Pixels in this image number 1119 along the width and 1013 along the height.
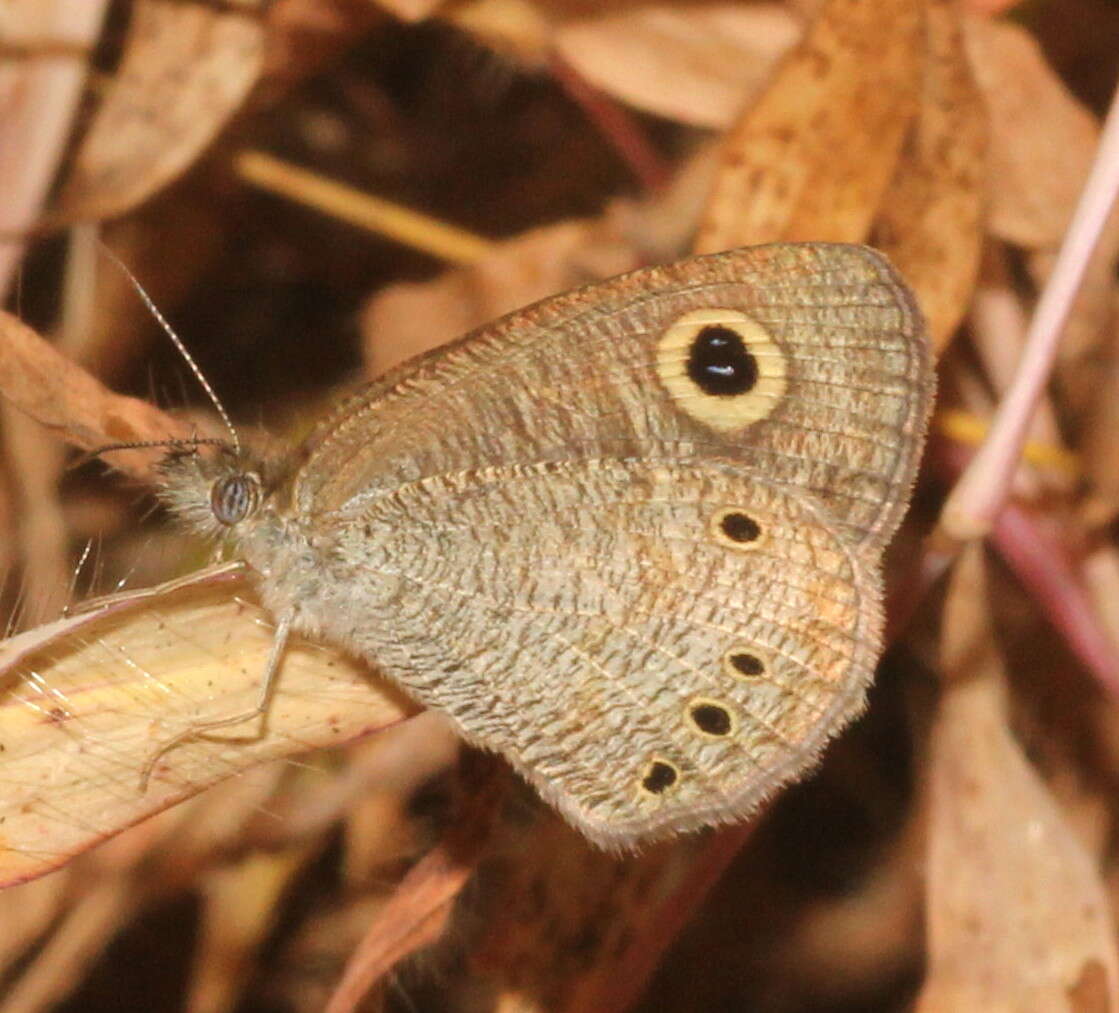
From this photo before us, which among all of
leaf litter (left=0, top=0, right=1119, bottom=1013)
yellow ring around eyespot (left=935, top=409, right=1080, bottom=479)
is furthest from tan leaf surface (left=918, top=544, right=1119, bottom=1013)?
yellow ring around eyespot (left=935, top=409, right=1080, bottom=479)

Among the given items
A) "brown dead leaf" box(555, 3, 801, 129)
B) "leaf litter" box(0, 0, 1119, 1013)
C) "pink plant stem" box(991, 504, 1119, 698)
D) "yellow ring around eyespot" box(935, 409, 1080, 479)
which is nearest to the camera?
"leaf litter" box(0, 0, 1119, 1013)

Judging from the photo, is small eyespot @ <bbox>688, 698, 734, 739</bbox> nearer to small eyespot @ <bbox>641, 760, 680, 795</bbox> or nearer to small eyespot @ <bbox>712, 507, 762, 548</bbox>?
small eyespot @ <bbox>641, 760, 680, 795</bbox>

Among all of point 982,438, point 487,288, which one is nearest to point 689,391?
point 982,438

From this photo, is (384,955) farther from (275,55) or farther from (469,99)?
(469,99)

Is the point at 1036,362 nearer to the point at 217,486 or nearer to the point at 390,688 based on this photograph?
the point at 390,688

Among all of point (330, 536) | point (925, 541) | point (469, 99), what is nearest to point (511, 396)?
point (330, 536)
